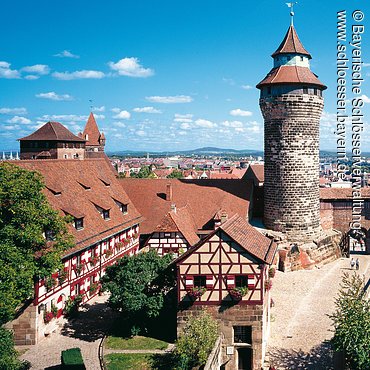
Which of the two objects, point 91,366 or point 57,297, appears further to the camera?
point 57,297

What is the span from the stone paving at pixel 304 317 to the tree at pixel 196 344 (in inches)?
134

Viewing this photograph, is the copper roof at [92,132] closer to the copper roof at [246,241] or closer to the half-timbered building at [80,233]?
the half-timbered building at [80,233]

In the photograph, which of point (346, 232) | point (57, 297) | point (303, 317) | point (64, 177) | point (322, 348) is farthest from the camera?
point (346, 232)

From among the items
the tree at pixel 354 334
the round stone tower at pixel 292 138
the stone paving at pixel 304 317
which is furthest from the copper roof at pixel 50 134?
the tree at pixel 354 334

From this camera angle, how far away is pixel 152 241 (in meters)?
29.3

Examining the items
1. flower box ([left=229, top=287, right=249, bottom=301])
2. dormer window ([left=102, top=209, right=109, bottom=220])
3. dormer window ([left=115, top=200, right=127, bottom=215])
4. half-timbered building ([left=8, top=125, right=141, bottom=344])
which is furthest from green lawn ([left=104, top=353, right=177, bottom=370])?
dormer window ([left=115, top=200, right=127, bottom=215])

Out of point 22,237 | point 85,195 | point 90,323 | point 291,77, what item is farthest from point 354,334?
point 291,77

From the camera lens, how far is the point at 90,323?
22922 mm

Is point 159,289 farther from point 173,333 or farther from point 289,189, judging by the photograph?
point 289,189

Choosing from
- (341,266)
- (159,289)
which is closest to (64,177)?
(159,289)

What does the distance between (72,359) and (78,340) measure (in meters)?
3.41

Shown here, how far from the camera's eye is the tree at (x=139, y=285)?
20.5 m

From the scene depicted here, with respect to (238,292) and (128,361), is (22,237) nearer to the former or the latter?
(128,361)

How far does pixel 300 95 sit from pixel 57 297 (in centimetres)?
2140
